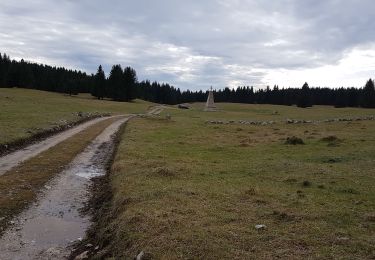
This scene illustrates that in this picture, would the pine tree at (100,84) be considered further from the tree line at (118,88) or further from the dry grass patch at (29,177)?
the dry grass patch at (29,177)

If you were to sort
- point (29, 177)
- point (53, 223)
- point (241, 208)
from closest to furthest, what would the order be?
point (241, 208), point (53, 223), point (29, 177)

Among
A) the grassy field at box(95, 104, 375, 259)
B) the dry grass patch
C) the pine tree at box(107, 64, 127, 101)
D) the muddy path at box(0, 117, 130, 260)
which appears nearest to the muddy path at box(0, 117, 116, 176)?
the dry grass patch

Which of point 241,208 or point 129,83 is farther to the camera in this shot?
point 129,83

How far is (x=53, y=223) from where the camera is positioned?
12.5 metres

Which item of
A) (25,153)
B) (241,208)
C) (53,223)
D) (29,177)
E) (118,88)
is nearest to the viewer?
(241,208)

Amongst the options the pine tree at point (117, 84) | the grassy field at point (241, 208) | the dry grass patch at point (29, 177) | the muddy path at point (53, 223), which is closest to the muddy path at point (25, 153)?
the dry grass patch at point (29, 177)

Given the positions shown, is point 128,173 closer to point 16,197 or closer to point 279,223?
point 16,197

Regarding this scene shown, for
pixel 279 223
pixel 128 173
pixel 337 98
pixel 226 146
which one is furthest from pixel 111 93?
pixel 279 223

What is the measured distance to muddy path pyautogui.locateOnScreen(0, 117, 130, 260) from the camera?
1025 centimetres

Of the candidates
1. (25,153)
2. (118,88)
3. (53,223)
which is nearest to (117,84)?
(118,88)

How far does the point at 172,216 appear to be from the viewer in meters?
11.3

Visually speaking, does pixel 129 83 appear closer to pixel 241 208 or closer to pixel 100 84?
pixel 100 84

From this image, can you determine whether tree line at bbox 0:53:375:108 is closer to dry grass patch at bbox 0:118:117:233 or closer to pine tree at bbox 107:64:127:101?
pine tree at bbox 107:64:127:101

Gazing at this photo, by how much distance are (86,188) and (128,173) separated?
201cm
